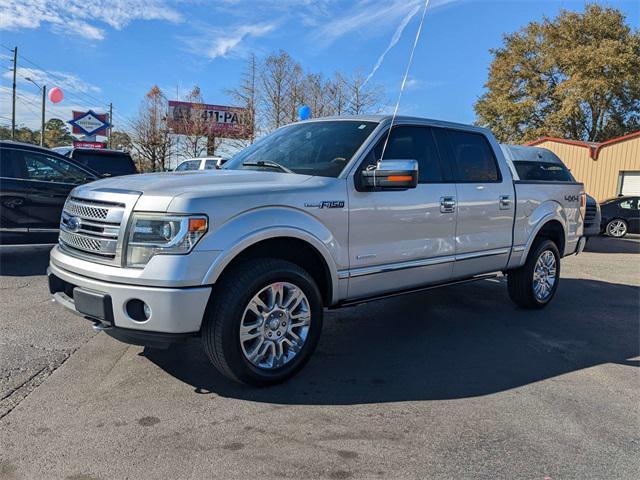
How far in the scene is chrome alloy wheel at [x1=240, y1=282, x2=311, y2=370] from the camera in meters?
3.45

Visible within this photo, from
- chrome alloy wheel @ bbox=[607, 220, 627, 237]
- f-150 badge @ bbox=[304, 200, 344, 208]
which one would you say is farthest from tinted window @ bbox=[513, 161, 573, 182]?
chrome alloy wheel @ bbox=[607, 220, 627, 237]

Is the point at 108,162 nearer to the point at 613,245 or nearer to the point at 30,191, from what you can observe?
the point at 30,191

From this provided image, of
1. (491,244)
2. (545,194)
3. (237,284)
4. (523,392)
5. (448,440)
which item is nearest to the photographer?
(448,440)

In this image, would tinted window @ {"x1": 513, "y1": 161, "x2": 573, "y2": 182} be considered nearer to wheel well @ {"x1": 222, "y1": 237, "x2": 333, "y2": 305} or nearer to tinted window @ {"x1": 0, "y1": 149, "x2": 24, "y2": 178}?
wheel well @ {"x1": 222, "y1": 237, "x2": 333, "y2": 305}

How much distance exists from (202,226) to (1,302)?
12.2 ft

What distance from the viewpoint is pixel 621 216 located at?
17.3 metres

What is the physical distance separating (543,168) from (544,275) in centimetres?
507

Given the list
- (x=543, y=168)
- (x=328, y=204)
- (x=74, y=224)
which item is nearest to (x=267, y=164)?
(x=328, y=204)

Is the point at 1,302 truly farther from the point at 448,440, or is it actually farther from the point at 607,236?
the point at 607,236

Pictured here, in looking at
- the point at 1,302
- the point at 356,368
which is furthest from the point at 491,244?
the point at 1,302

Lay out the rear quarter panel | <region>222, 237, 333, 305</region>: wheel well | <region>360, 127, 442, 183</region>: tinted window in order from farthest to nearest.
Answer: the rear quarter panel, <region>360, 127, 442, 183</region>: tinted window, <region>222, 237, 333, 305</region>: wheel well

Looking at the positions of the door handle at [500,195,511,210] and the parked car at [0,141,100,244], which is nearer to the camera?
the door handle at [500,195,511,210]

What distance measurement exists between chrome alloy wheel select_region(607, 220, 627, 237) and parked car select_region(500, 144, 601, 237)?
24.2 ft

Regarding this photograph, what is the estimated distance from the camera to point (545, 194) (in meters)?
5.95
